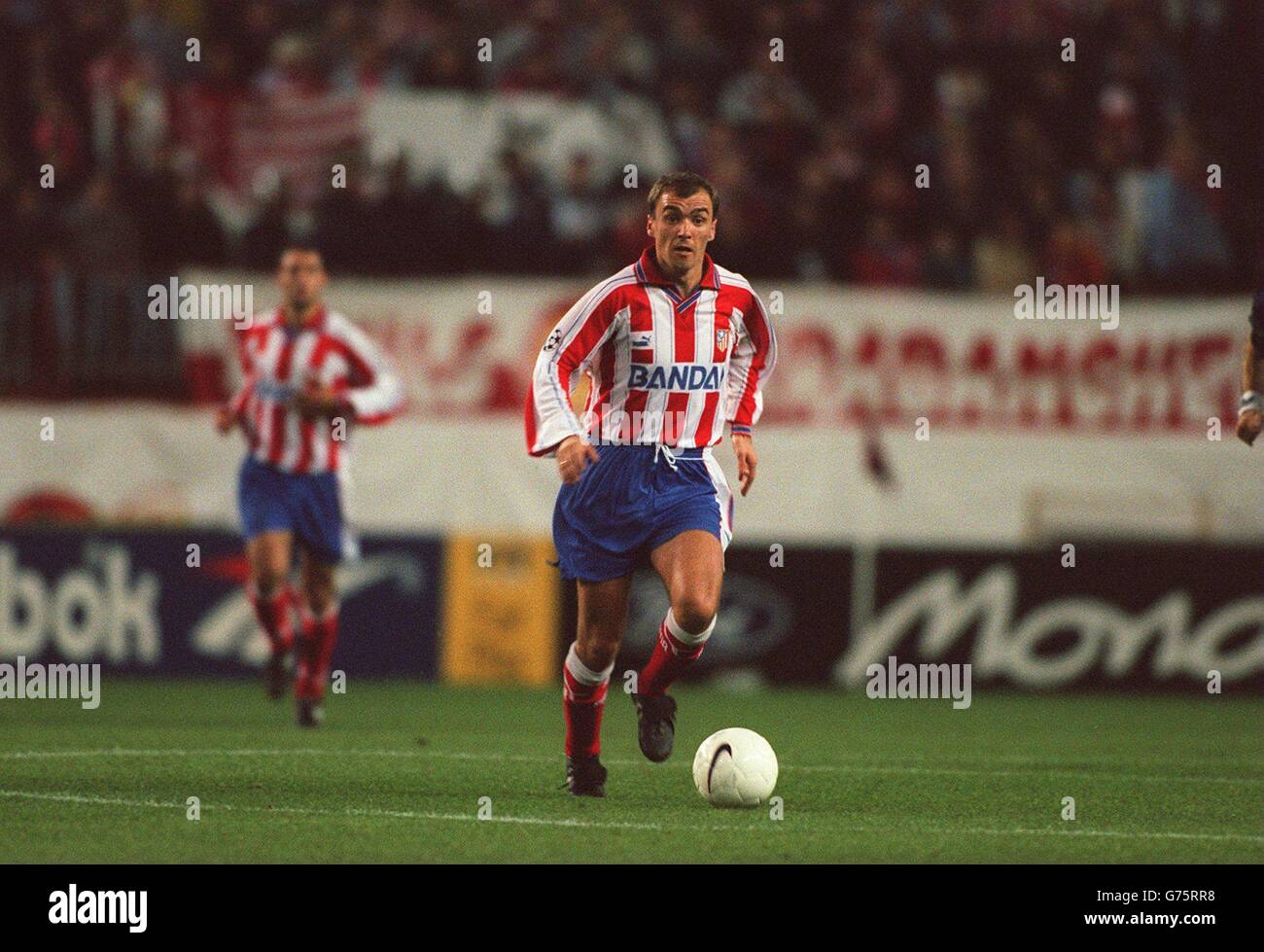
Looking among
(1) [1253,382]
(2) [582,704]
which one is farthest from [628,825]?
(1) [1253,382]

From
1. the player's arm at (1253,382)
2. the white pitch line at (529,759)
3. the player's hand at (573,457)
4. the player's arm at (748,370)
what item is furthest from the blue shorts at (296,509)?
the player's arm at (1253,382)

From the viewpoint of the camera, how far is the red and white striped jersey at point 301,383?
1249cm

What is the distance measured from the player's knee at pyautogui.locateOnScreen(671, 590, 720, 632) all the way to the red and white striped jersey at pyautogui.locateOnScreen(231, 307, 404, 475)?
4483 millimetres

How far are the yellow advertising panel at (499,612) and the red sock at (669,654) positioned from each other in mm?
7543

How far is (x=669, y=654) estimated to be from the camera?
8.43 meters

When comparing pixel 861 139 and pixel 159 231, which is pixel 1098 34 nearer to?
pixel 861 139

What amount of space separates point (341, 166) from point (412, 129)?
41.5 inches

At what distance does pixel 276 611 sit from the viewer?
1264 cm

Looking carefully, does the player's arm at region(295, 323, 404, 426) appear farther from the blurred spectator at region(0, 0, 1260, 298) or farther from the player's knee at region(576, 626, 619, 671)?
the player's knee at region(576, 626, 619, 671)

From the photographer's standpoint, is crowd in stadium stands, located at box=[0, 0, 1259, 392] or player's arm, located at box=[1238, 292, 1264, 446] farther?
crowd in stadium stands, located at box=[0, 0, 1259, 392]

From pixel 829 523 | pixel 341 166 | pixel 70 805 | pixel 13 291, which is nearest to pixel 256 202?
pixel 341 166

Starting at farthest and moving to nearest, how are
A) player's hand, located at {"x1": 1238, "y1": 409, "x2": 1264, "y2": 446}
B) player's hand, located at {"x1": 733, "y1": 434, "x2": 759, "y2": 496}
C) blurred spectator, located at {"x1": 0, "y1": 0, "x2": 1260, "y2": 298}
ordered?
blurred spectator, located at {"x1": 0, "y1": 0, "x2": 1260, "y2": 298} → player's hand, located at {"x1": 1238, "y1": 409, "x2": 1264, "y2": 446} → player's hand, located at {"x1": 733, "y1": 434, "x2": 759, "y2": 496}

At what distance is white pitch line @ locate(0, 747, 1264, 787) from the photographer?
32.6 feet

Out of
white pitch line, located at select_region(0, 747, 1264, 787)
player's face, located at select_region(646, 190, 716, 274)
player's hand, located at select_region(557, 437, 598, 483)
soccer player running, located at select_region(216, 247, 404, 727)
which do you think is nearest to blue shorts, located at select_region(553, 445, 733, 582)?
player's hand, located at select_region(557, 437, 598, 483)
